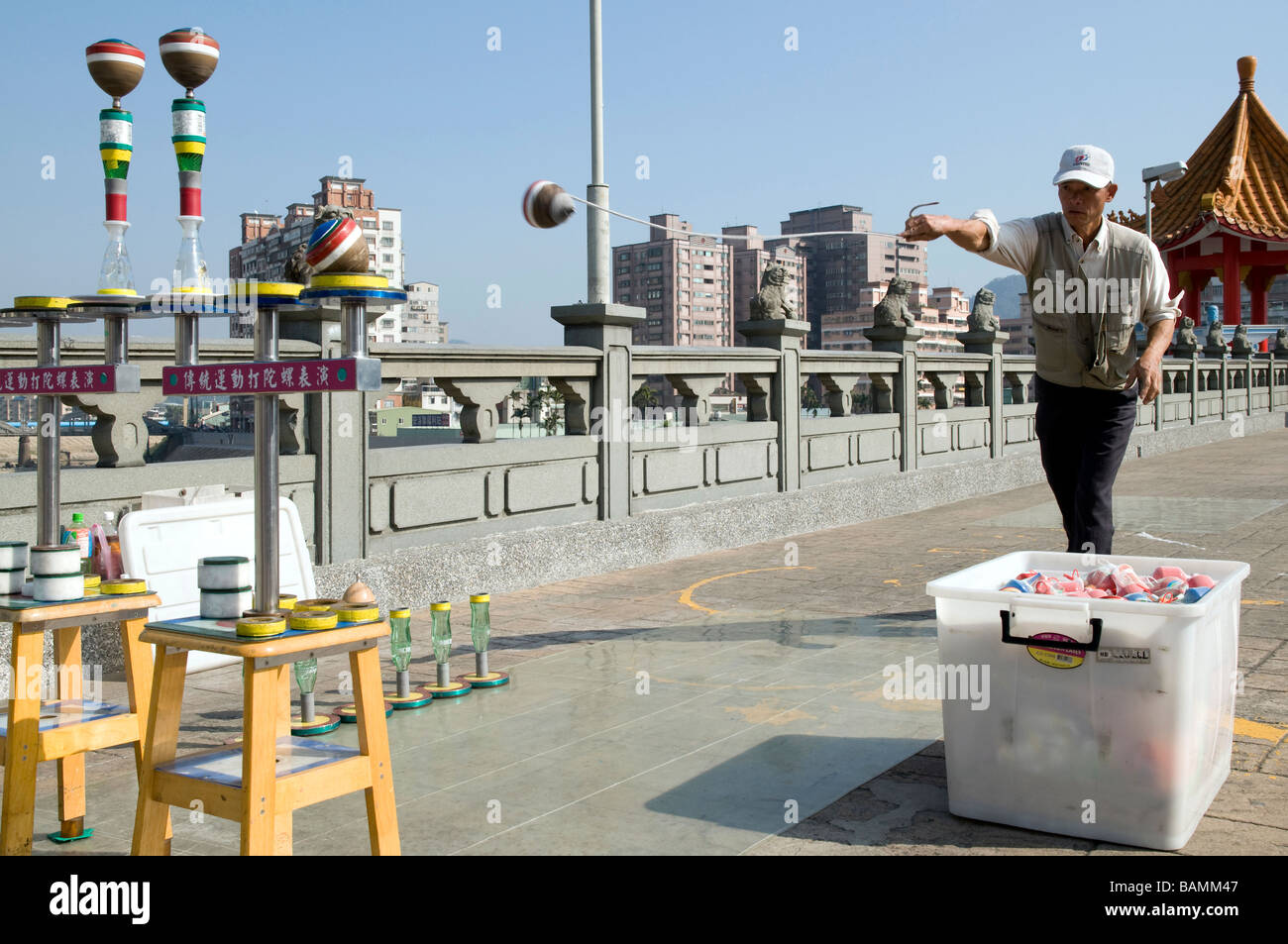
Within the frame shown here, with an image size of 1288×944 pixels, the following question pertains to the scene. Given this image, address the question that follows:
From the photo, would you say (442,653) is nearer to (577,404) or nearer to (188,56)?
(188,56)

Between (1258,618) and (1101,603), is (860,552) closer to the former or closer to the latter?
(1258,618)

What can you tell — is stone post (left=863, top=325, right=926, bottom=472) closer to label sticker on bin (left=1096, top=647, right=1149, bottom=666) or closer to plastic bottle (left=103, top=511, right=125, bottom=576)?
plastic bottle (left=103, top=511, right=125, bottom=576)

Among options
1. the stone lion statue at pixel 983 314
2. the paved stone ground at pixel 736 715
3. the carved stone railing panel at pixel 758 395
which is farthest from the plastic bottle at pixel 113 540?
the stone lion statue at pixel 983 314

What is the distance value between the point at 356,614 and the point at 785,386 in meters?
9.65

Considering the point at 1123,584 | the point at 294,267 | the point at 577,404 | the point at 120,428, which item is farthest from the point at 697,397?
the point at 1123,584

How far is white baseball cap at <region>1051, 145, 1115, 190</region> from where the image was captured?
4.84m

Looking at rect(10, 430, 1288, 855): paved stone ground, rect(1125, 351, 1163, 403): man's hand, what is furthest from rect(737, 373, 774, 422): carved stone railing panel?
rect(1125, 351, 1163, 403): man's hand

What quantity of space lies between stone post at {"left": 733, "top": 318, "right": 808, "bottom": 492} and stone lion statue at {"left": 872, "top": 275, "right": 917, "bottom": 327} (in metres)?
3.00

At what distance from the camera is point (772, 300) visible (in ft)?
41.8

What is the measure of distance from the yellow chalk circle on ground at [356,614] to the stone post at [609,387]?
264 inches

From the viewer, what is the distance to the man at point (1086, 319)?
4965 mm

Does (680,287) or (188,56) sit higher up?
(680,287)

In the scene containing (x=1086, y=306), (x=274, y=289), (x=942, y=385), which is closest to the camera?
(x=274, y=289)

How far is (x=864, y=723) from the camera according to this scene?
536cm
